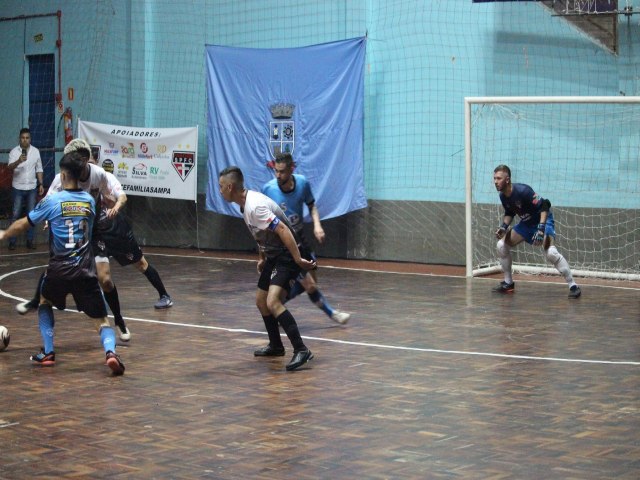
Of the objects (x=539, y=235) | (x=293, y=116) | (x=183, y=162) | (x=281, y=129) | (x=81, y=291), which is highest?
(x=293, y=116)

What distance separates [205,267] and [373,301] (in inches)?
207

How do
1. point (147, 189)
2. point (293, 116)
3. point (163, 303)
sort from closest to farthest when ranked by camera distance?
1. point (163, 303)
2. point (293, 116)
3. point (147, 189)

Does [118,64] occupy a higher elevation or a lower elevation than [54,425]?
higher

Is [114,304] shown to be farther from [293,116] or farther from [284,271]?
[293,116]

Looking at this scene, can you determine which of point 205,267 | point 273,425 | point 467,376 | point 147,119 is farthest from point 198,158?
point 273,425

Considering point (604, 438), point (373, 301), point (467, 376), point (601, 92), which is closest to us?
point (604, 438)

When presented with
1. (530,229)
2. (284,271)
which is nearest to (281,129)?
(530,229)

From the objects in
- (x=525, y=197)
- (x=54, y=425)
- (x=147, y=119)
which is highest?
(x=147, y=119)

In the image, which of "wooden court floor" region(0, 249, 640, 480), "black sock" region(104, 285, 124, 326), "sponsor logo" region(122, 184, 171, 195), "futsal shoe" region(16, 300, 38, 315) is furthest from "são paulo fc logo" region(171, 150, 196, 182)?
"black sock" region(104, 285, 124, 326)

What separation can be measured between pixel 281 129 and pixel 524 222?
6502mm

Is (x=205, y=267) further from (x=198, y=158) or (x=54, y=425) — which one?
(x=54, y=425)

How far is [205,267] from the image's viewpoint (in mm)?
19578

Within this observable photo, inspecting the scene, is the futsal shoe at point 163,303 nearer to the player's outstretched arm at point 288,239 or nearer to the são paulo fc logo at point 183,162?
the player's outstretched arm at point 288,239

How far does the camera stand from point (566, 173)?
18.8m
